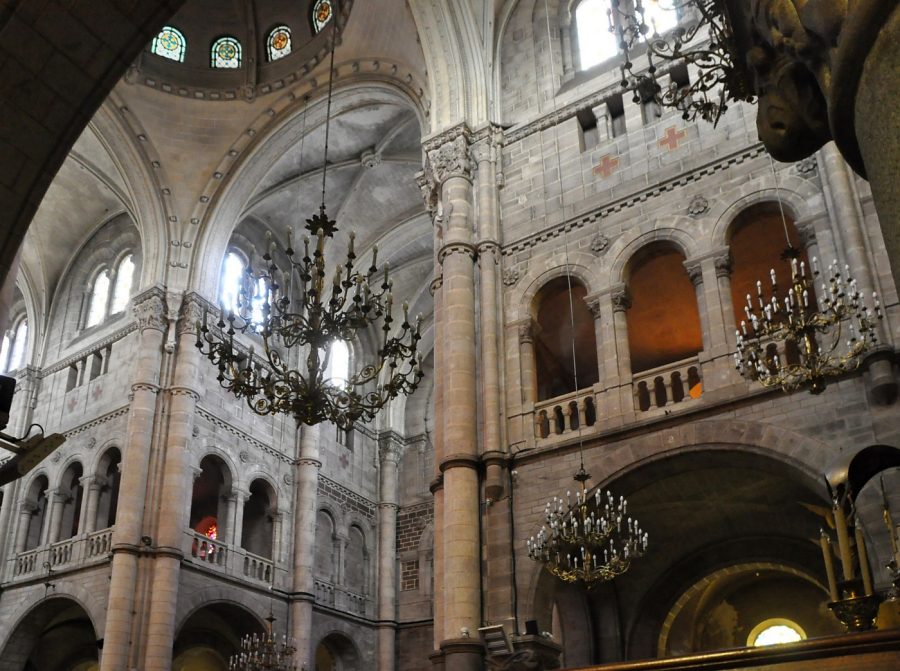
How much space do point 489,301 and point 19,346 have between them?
15.7 meters

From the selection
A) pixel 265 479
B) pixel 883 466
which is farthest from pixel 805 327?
pixel 265 479

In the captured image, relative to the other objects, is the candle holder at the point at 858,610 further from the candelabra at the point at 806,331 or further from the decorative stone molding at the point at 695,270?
the decorative stone molding at the point at 695,270

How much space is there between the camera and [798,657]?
3117mm

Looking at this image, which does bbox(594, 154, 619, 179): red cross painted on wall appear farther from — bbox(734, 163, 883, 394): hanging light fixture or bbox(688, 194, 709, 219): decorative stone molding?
bbox(734, 163, 883, 394): hanging light fixture

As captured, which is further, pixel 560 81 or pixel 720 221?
pixel 560 81

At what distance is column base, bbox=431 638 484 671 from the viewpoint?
10.3 meters

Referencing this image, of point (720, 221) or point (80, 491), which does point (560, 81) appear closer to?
point (720, 221)

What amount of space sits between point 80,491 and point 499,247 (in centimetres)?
1208

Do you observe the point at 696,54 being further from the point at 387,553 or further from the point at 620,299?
the point at 387,553

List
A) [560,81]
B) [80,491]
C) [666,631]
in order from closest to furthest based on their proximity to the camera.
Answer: [666,631], [560,81], [80,491]

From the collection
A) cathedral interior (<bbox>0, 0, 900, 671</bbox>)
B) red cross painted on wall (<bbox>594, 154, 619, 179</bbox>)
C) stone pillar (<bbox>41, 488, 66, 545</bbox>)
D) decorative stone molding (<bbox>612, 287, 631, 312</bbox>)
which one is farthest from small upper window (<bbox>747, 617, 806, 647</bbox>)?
stone pillar (<bbox>41, 488, 66, 545</bbox>)

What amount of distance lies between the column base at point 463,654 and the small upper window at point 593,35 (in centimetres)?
944

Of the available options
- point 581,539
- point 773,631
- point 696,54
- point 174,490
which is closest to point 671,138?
point 696,54

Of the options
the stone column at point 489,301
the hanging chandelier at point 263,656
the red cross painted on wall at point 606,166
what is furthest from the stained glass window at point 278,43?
the hanging chandelier at point 263,656
